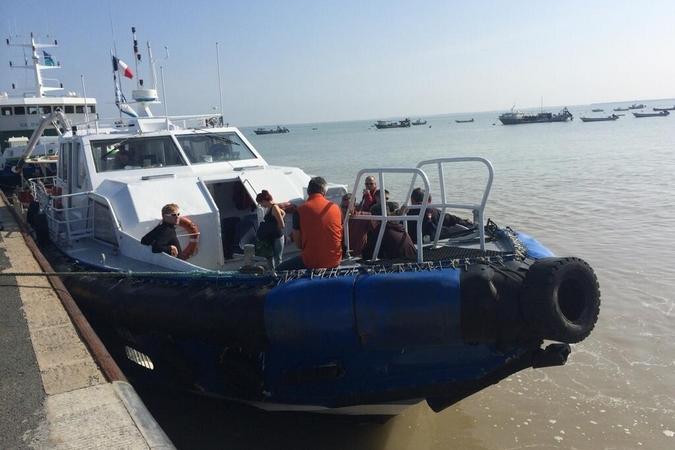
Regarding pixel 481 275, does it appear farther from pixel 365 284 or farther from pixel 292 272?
pixel 292 272

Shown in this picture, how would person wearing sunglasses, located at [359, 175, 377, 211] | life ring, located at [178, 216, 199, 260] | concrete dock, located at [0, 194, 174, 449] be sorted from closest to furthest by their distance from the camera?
concrete dock, located at [0, 194, 174, 449], life ring, located at [178, 216, 199, 260], person wearing sunglasses, located at [359, 175, 377, 211]

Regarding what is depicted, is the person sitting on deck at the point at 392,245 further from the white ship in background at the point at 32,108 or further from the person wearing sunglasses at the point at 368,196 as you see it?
the white ship in background at the point at 32,108

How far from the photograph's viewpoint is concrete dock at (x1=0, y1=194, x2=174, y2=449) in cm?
307

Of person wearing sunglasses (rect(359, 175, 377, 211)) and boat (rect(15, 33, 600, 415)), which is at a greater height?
person wearing sunglasses (rect(359, 175, 377, 211))

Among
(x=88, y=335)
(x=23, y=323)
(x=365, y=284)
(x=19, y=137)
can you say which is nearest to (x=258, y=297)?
(x=365, y=284)

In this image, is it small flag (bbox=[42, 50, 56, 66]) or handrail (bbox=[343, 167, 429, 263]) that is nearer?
handrail (bbox=[343, 167, 429, 263])

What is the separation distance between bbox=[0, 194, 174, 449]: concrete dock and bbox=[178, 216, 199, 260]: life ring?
1143 mm

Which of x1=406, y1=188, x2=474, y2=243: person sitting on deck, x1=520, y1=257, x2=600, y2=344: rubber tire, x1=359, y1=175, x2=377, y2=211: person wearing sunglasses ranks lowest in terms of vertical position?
x1=520, y1=257, x2=600, y2=344: rubber tire

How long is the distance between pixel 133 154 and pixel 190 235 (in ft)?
7.44

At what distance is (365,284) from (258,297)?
32.2 inches

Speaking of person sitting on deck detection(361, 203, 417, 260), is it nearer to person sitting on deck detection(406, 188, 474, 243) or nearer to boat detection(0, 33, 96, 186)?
person sitting on deck detection(406, 188, 474, 243)


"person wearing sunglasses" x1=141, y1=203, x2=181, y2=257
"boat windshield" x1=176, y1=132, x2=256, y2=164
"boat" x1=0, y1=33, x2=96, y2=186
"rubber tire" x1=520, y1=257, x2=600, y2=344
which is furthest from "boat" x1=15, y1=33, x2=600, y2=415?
"boat" x1=0, y1=33, x2=96, y2=186

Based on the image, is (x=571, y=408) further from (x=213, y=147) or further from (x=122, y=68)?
(x=122, y=68)

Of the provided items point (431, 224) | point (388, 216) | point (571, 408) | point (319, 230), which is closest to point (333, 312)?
point (319, 230)
